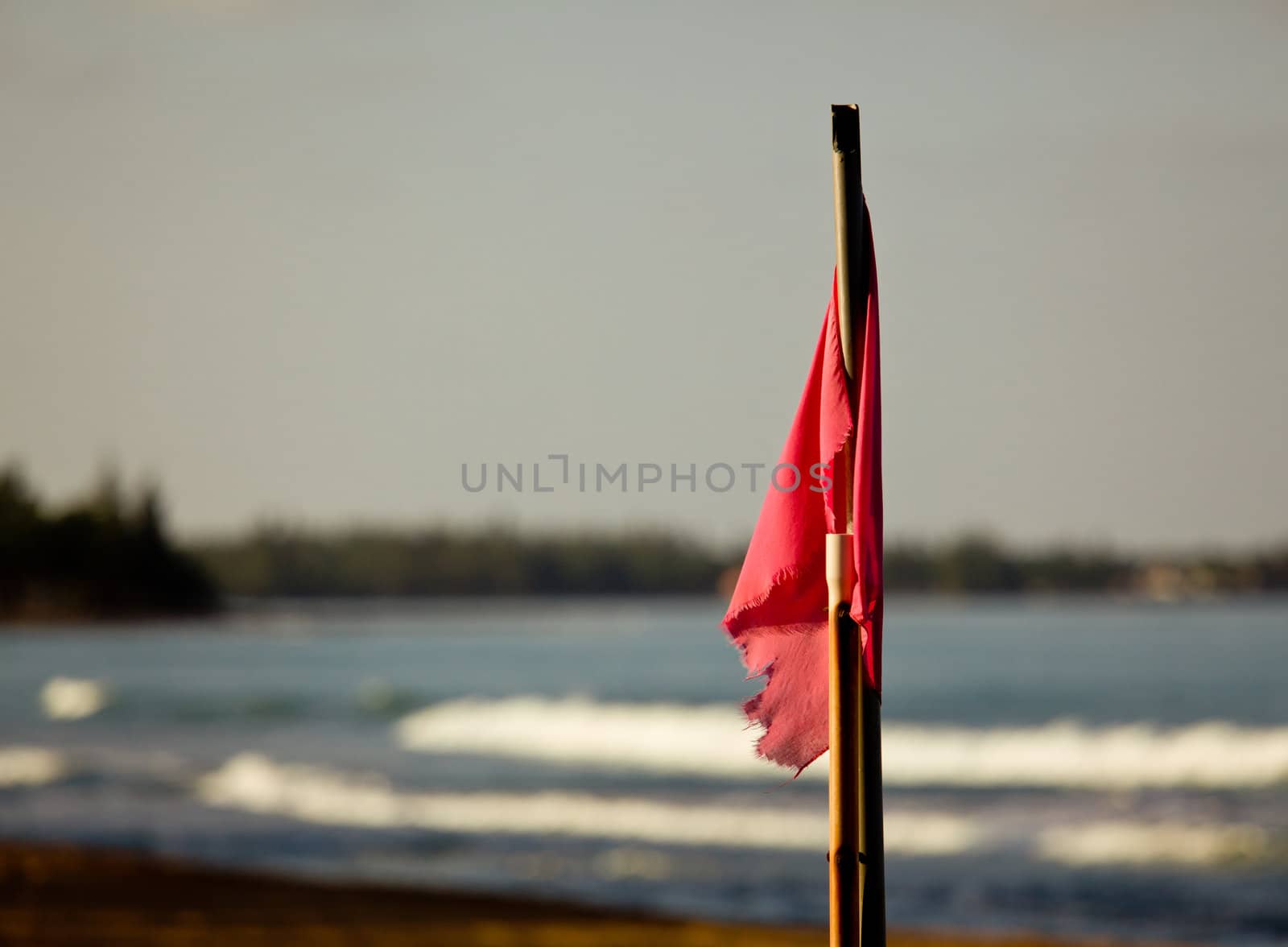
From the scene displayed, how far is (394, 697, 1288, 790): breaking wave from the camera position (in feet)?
69.7

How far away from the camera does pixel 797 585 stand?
2660mm

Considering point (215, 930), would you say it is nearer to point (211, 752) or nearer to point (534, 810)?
point (534, 810)

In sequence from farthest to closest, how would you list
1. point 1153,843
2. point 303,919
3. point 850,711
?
point 1153,843 → point 303,919 → point 850,711

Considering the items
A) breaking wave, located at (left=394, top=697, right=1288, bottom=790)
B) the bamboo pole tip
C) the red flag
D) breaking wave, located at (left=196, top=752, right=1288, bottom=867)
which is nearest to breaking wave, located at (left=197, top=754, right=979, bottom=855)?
breaking wave, located at (left=196, top=752, right=1288, bottom=867)

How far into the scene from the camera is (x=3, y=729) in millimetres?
31344

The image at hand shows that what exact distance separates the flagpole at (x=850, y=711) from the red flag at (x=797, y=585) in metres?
0.05

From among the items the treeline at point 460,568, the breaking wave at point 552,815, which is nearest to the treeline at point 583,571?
the treeline at point 460,568

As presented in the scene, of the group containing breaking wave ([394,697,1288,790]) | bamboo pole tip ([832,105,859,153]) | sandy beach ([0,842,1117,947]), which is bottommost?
breaking wave ([394,697,1288,790])

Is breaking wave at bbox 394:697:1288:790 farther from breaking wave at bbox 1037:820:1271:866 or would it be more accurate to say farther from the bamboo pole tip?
the bamboo pole tip

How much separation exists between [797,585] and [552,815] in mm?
15149

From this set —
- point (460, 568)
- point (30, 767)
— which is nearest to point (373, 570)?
point (460, 568)

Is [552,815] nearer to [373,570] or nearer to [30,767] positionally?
[30,767]

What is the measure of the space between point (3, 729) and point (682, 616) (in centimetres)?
3849

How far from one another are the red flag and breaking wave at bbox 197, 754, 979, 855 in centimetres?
1140
